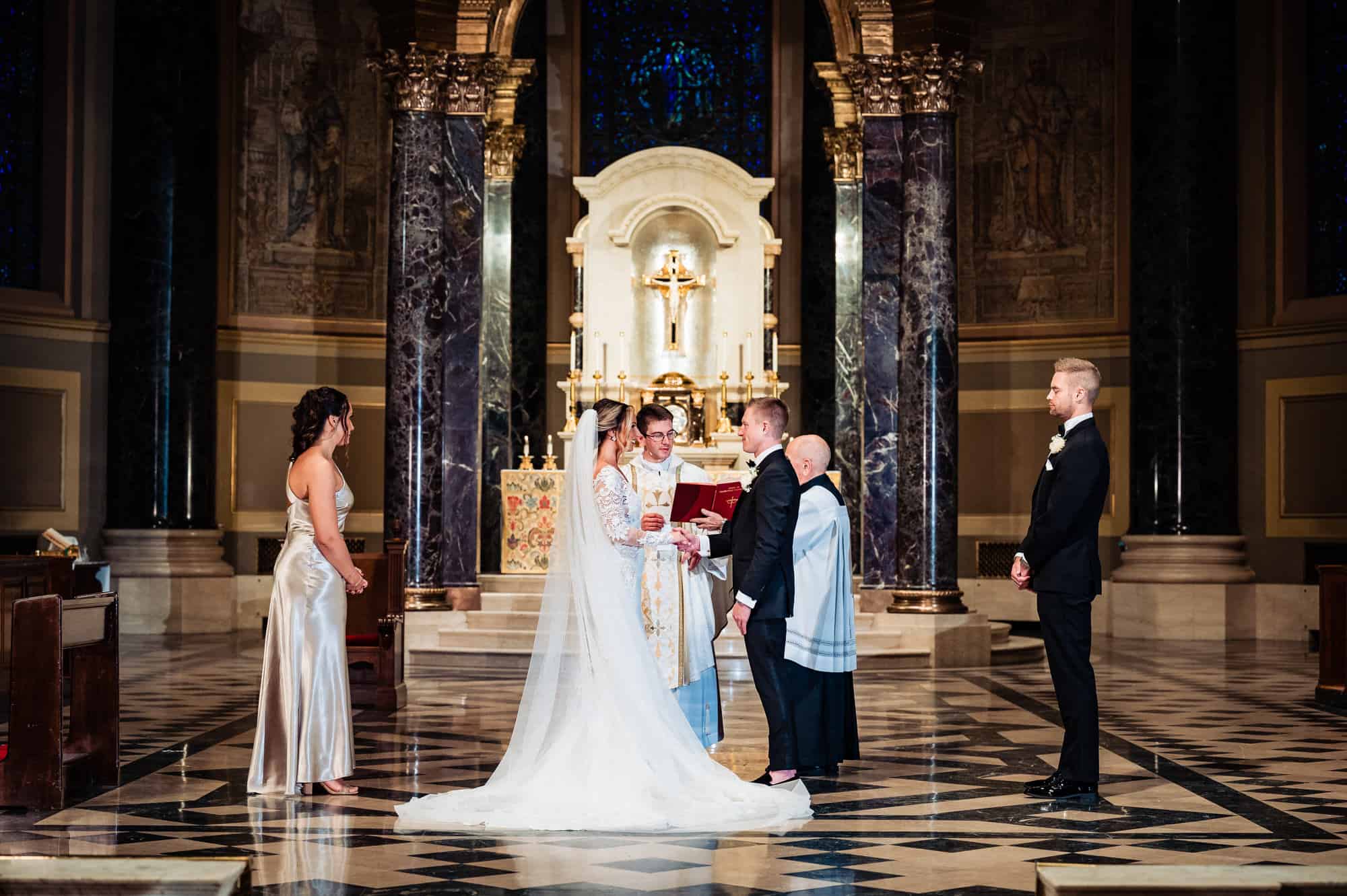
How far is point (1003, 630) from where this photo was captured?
14.6 metres

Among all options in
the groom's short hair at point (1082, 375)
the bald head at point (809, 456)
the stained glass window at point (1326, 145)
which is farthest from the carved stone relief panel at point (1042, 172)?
the groom's short hair at point (1082, 375)

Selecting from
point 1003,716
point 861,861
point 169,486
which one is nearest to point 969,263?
point 169,486

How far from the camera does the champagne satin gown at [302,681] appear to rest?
6887 mm

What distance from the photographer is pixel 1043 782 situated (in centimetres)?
700

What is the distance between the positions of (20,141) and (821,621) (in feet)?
40.5

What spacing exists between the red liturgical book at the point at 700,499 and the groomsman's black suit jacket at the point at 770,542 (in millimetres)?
129

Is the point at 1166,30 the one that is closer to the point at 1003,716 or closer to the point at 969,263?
the point at 969,263

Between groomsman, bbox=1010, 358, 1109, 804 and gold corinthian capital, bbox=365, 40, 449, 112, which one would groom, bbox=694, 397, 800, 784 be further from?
gold corinthian capital, bbox=365, 40, 449, 112

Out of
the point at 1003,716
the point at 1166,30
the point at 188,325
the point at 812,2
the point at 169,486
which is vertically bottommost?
the point at 1003,716

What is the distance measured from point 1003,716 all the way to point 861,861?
4.48 metres

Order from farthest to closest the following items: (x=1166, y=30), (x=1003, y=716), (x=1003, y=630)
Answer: (x=1166, y=30) → (x=1003, y=630) → (x=1003, y=716)

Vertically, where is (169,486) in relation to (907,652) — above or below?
above

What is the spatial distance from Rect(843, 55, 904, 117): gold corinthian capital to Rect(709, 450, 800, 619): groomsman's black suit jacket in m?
7.59

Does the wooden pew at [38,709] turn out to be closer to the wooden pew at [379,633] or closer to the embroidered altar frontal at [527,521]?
the wooden pew at [379,633]
